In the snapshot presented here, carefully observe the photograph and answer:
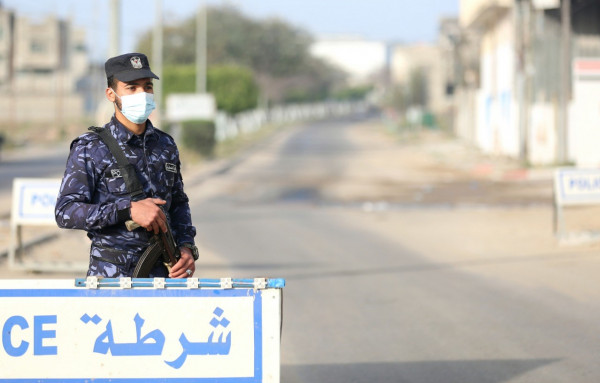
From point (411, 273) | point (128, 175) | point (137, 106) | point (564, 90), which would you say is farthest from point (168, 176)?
point (564, 90)

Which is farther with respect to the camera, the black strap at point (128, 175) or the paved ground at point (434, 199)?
the paved ground at point (434, 199)

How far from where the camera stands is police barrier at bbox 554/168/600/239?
15.6 meters

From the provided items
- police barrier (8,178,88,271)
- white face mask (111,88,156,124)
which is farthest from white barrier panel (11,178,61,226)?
white face mask (111,88,156,124)

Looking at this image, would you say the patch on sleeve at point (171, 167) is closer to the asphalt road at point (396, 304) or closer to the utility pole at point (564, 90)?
the asphalt road at point (396, 304)

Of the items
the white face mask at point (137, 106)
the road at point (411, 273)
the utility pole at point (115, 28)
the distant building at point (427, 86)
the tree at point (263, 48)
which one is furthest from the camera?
the tree at point (263, 48)

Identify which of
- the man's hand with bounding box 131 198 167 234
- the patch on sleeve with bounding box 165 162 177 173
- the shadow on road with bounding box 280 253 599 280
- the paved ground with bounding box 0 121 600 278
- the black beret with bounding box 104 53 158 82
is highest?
the black beret with bounding box 104 53 158 82

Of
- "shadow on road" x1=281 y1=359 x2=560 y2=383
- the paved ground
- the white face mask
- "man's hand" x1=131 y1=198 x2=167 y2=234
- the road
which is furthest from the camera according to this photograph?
the paved ground

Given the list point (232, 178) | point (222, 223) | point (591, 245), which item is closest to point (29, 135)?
point (232, 178)

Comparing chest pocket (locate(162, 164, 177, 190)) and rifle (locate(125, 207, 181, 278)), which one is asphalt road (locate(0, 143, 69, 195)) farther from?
rifle (locate(125, 207, 181, 278))

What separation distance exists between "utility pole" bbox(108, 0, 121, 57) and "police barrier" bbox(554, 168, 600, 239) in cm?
676

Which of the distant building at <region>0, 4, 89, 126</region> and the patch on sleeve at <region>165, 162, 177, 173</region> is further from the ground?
the distant building at <region>0, 4, 89, 126</region>

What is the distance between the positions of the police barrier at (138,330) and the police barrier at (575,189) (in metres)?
11.3

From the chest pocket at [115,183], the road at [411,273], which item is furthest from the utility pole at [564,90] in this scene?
the chest pocket at [115,183]

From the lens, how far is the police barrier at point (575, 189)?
15609mm
